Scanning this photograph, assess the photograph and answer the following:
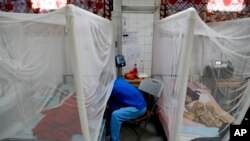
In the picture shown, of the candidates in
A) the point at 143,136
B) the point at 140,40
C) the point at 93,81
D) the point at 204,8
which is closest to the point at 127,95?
the point at 143,136

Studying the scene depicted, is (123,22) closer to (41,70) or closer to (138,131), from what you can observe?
(138,131)

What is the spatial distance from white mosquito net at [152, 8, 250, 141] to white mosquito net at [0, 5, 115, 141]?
0.77m

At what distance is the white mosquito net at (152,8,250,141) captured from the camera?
1.91 m

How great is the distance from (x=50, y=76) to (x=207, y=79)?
146 centimetres

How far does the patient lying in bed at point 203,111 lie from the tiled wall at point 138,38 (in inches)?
84.1

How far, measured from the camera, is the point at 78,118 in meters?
1.74

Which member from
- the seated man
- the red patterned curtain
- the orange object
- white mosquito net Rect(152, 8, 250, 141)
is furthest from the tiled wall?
white mosquito net Rect(152, 8, 250, 141)

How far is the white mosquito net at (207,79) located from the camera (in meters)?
1.91

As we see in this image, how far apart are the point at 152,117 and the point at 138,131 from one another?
17.6 inches

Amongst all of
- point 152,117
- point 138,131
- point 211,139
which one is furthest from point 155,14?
point 211,139

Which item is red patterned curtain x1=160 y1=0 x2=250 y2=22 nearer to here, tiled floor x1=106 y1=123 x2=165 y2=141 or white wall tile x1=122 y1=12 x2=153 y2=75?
white wall tile x1=122 y1=12 x2=153 y2=75

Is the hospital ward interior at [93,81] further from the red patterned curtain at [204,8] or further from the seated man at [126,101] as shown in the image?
the red patterned curtain at [204,8]

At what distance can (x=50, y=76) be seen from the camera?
1.72 metres

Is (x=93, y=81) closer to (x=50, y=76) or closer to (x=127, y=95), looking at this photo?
(x=50, y=76)
